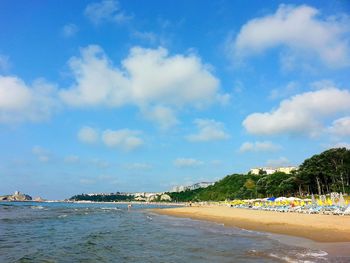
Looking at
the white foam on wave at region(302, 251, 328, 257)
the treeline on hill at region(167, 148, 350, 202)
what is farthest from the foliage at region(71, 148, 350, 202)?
the white foam on wave at region(302, 251, 328, 257)

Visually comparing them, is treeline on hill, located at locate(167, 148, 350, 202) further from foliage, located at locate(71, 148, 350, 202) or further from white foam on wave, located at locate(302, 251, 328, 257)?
white foam on wave, located at locate(302, 251, 328, 257)

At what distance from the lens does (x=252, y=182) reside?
392 ft

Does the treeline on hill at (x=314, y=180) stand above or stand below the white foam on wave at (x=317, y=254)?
above

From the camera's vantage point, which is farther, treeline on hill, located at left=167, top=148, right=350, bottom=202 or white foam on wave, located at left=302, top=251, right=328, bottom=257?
treeline on hill, located at left=167, top=148, right=350, bottom=202

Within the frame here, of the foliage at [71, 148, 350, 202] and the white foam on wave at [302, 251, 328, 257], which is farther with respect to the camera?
the foliage at [71, 148, 350, 202]

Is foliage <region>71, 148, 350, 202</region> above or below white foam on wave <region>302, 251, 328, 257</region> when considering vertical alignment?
above

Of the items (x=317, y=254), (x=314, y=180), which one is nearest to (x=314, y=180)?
(x=314, y=180)

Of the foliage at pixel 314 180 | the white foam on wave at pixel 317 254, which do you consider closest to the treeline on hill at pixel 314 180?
the foliage at pixel 314 180

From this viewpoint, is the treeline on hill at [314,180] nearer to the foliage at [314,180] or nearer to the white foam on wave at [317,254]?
the foliage at [314,180]

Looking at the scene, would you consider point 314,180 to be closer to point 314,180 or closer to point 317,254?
point 314,180

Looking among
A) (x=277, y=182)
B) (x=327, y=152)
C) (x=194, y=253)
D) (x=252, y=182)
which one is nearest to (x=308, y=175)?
(x=327, y=152)

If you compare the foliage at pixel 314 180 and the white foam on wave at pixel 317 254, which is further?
the foliage at pixel 314 180

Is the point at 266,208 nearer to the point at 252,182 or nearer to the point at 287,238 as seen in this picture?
the point at 287,238

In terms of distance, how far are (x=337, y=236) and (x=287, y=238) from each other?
2.81m
